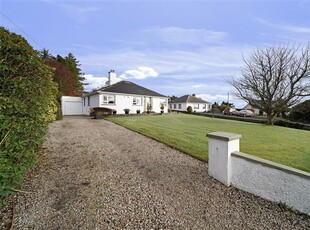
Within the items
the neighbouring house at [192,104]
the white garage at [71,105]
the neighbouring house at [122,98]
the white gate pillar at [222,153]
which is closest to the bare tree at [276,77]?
the neighbouring house at [122,98]

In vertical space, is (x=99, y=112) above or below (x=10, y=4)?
below

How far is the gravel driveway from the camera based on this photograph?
2488 mm

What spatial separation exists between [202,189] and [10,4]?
29.5 feet

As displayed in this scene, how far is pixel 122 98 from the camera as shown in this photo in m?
24.3

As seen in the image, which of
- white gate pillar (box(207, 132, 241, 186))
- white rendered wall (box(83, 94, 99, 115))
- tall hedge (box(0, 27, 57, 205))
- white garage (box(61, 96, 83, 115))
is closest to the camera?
tall hedge (box(0, 27, 57, 205))

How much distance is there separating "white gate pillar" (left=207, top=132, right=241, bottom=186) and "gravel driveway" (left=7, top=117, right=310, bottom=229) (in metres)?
0.20

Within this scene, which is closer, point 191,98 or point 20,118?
point 20,118

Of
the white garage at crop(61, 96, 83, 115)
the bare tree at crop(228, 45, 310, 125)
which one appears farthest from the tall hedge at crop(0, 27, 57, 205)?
the white garage at crop(61, 96, 83, 115)

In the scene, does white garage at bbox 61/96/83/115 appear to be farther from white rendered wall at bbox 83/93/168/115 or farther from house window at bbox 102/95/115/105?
house window at bbox 102/95/115/105

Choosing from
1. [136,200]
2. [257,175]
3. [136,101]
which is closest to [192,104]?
[136,101]

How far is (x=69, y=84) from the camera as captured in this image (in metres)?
34.8

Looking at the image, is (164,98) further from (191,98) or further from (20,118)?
(20,118)

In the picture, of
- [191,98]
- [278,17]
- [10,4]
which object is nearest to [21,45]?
[10,4]

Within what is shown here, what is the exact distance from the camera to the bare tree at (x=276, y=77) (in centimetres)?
1655
